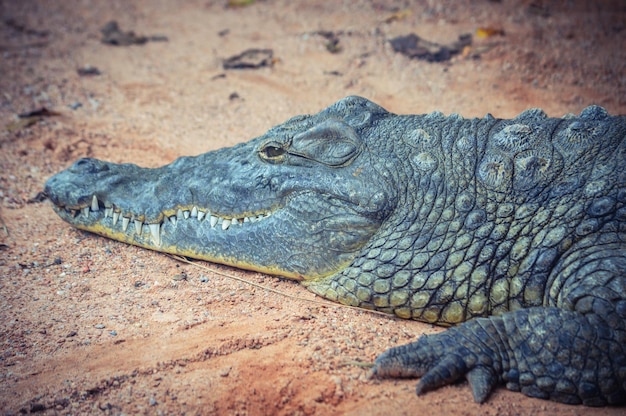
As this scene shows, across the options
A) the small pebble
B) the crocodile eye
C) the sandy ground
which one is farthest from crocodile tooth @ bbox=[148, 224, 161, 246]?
the crocodile eye

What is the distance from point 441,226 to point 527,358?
921mm

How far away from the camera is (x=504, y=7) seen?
8.50m

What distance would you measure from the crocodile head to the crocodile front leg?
87cm

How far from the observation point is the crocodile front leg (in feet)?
9.07

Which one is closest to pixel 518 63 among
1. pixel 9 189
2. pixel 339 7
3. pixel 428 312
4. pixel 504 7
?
pixel 504 7

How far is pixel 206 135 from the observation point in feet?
20.5

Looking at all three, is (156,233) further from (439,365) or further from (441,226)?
(439,365)

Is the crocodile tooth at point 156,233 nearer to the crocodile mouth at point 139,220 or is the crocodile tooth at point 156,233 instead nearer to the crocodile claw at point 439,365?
the crocodile mouth at point 139,220

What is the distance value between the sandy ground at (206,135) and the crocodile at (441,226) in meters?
0.16

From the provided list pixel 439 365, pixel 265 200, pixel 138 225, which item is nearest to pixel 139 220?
pixel 138 225

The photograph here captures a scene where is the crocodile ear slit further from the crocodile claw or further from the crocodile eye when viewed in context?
the crocodile claw

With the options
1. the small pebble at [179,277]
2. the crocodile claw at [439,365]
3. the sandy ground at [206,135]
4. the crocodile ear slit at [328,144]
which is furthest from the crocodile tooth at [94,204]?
the crocodile claw at [439,365]

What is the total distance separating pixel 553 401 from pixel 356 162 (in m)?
1.78

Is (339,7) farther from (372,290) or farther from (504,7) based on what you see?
(372,290)
